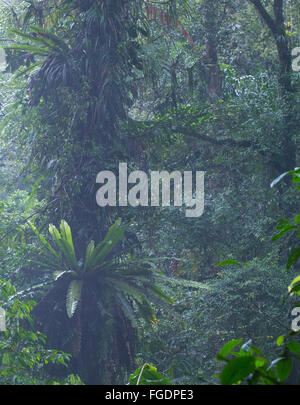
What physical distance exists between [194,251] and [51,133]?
210 cm

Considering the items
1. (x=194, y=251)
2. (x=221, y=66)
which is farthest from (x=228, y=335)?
(x=221, y=66)

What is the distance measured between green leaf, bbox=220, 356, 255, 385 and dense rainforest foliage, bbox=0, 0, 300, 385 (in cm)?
239

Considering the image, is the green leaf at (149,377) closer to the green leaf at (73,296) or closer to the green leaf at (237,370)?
the green leaf at (237,370)

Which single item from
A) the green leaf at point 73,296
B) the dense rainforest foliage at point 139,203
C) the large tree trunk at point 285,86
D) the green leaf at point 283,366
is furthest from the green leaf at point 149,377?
the large tree trunk at point 285,86

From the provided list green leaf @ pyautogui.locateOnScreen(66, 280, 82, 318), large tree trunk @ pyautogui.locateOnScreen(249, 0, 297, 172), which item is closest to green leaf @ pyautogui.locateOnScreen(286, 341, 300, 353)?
green leaf @ pyautogui.locateOnScreen(66, 280, 82, 318)

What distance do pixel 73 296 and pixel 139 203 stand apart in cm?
175

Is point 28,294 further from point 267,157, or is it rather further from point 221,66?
point 221,66

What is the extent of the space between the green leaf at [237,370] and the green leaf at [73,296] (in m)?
2.92

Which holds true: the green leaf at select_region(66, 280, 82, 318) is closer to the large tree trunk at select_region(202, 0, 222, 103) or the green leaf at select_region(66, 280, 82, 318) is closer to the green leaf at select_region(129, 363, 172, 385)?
the green leaf at select_region(129, 363, 172, 385)

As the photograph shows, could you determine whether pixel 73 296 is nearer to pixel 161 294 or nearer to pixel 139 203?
pixel 161 294

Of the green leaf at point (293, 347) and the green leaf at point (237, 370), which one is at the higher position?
the green leaf at point (293, 347)

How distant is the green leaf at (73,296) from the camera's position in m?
3.36

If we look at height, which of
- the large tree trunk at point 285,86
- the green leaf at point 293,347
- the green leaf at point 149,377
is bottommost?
the green leaf at point 149,377
